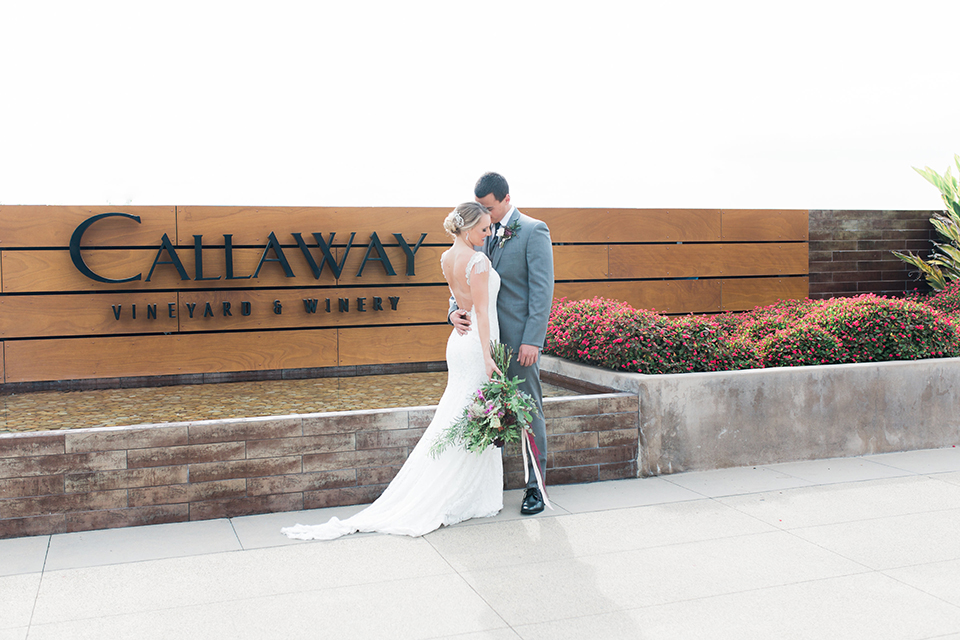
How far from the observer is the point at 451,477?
4219 mm

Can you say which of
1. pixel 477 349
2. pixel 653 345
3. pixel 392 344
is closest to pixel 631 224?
pixel 392 344

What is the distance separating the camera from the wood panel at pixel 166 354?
6738 millimetres

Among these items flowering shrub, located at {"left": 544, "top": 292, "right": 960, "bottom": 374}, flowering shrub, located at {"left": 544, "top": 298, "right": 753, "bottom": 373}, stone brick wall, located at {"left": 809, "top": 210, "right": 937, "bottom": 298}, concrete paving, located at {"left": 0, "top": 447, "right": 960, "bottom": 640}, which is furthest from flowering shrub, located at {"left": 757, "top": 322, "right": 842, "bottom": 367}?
stone brick wall, located at {"left": 809, "top": 210, "right": 937, "bottom": 298}

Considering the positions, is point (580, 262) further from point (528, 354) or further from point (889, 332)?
point (528, 354)

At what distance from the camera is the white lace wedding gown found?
162 inches

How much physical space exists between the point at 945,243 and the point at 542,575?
863 centimetres

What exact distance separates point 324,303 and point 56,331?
2.25 meters

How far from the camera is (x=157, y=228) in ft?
22.7

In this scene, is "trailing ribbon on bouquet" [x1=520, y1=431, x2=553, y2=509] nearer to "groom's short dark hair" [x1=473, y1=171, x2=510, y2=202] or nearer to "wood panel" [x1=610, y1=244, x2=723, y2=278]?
"groom's short dark hair" [x1=473, y1=171, x2=510, y2=202]

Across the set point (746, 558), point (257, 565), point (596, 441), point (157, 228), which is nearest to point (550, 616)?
point (746, 558)

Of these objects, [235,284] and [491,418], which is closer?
[491,418]

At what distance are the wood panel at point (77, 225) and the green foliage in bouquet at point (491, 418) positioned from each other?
13.1 feet

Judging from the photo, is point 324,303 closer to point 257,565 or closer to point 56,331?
point 56,331

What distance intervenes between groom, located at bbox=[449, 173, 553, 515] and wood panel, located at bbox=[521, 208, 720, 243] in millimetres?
3652
